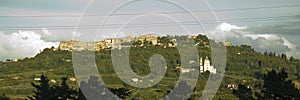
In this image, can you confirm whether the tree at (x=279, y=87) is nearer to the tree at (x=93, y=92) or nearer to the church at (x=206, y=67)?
the tree at (x=93, y=92)

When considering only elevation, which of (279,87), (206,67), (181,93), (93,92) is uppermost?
(206,67)

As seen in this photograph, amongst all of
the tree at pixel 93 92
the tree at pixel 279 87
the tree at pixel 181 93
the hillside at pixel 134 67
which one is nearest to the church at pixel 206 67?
the hillside at pixel 134 67

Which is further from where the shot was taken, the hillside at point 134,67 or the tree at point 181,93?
the hillside at point 134,67

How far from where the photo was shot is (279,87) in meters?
29.5

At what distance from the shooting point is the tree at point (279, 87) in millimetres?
29234

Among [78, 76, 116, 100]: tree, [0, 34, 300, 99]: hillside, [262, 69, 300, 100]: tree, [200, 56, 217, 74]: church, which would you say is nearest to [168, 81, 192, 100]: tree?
[78, 76, 116, 100]: tree

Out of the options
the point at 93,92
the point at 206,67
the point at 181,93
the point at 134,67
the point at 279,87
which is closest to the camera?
the point at 279,87

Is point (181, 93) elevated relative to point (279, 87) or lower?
lower

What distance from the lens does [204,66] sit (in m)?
177

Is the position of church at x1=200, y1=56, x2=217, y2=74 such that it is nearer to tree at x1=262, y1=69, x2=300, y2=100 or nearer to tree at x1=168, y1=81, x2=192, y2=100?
tree at x1=168, y1=81, x2=192, y2=100

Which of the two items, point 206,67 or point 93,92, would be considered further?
point 206,67

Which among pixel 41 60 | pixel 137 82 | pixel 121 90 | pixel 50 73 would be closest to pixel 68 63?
pixel 41 60

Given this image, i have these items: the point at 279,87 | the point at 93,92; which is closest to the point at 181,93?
the point at 93,92

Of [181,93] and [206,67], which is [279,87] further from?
[206,67]
